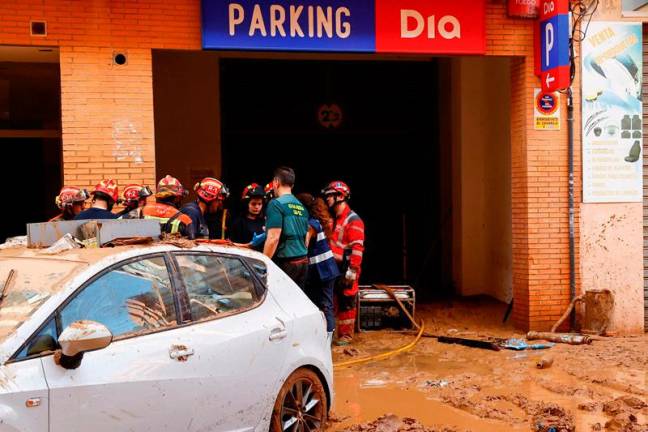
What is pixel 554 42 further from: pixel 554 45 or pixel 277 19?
pixel 277 19

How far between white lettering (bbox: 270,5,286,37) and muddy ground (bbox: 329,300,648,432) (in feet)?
12.7

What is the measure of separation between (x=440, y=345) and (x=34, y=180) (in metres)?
7.09

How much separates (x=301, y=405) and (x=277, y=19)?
549 cm

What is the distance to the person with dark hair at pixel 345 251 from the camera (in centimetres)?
951

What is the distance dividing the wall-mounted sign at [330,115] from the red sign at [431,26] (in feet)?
15.0

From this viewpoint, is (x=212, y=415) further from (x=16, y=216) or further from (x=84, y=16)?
(x=16, y=216)

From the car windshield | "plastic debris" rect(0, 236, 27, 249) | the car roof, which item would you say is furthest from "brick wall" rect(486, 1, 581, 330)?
the car windshield

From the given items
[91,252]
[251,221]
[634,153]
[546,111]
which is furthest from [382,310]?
[91,252]

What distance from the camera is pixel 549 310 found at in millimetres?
10047

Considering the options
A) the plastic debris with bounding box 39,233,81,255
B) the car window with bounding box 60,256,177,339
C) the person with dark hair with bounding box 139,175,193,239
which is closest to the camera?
the car window with bounding box 60,256,177,339

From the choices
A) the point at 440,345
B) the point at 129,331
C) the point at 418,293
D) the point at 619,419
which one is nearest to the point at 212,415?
the point at 129,331

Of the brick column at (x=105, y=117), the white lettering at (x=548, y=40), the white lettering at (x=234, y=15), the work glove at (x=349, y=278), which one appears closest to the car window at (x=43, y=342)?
the brick column at (x=105, y=117)

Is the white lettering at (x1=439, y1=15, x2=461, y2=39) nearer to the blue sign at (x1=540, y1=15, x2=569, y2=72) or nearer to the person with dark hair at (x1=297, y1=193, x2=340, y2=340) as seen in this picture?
the blue sign at (x1=540, y1=15, x2=569, y2=72)

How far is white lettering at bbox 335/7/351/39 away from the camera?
9.45m
